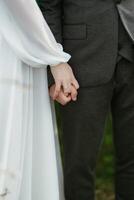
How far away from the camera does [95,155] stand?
2547 millimetres

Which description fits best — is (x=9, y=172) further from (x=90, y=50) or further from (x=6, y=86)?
(x=90, y=50)

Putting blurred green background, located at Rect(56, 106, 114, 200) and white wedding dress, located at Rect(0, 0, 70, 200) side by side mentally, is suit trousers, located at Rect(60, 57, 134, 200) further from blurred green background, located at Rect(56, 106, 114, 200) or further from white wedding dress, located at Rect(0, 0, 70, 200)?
blurred green background, located at Rect(56, 106, 114, 200)

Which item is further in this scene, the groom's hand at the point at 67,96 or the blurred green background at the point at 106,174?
the blurred green background at the point at 106,174

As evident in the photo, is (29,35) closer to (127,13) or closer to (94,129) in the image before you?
(127,13)

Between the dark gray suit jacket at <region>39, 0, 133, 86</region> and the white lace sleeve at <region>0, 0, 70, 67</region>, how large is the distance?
0.08m

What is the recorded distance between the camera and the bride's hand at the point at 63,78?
231 cm

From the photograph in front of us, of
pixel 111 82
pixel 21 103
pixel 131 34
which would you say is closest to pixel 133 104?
pixel 111 82

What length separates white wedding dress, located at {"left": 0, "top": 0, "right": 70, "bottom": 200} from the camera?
223 cm

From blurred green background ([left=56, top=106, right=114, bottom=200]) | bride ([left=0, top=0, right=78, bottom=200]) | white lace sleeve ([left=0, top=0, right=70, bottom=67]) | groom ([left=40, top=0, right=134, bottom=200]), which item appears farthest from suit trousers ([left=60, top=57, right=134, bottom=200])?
blurred green background ([left=56, top=106, right=114, bottom=200])

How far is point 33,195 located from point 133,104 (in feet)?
1.90

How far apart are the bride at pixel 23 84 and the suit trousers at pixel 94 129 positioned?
12 centimetres

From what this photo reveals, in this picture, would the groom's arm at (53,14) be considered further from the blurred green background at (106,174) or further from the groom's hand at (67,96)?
the blurred green background at (106,174)

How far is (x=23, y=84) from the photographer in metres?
2.31

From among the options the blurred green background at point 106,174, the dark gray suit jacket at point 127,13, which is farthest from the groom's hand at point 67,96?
the blurred green background at point 106,174
